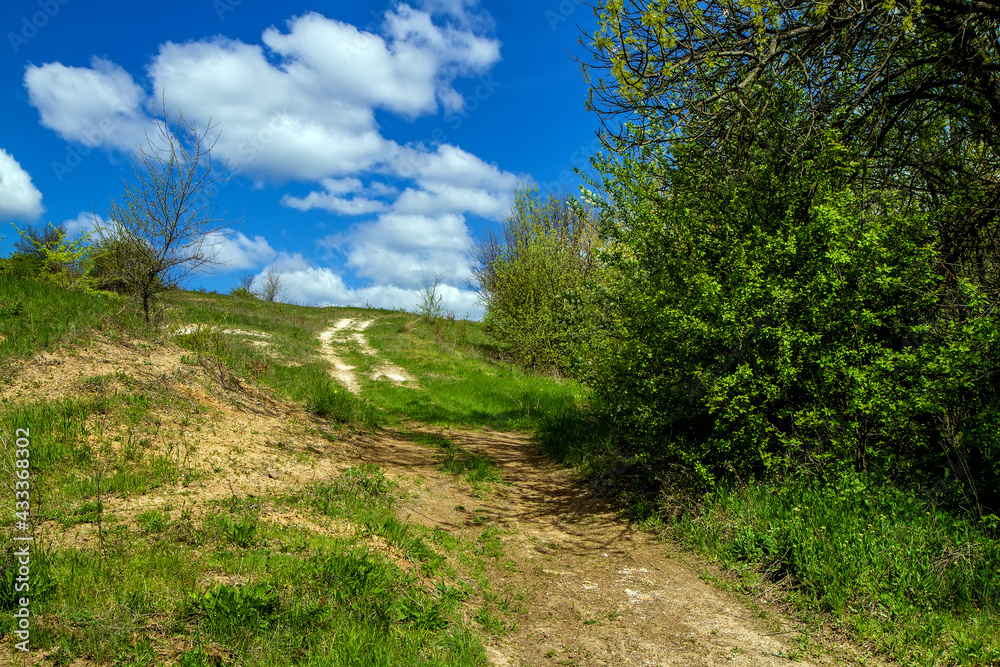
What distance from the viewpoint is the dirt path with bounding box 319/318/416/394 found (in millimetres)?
15667

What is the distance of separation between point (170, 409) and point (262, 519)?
10.9ft

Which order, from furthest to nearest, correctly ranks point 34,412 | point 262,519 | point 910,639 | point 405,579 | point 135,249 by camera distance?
point 135,249 < point 34,412 < point 262,519 < point 405,579 < point 910,639

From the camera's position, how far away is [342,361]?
1844 cm

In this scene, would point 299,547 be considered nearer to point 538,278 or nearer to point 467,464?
point 467,464

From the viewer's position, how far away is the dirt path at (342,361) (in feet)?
51.4

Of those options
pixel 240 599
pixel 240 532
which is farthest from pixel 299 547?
pixel 240 599

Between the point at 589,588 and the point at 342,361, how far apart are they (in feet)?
49.0

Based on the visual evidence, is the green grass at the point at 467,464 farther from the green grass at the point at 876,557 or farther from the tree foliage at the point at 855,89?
the tree foliage at the point at 855,89

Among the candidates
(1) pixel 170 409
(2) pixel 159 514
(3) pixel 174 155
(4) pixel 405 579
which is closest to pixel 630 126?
(4) pixel 405 579

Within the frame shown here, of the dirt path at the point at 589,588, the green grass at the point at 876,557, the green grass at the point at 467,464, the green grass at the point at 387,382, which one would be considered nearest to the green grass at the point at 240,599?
the dirt path at the point at 589,588

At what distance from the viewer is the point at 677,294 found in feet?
21.4

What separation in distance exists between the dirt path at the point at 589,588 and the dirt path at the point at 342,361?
24.9ft

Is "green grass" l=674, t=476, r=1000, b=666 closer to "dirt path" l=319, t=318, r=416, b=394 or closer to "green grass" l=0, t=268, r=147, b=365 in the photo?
"green grass" l=0, t=268, r=147, b=365

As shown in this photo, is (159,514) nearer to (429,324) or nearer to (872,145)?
(872,145)
